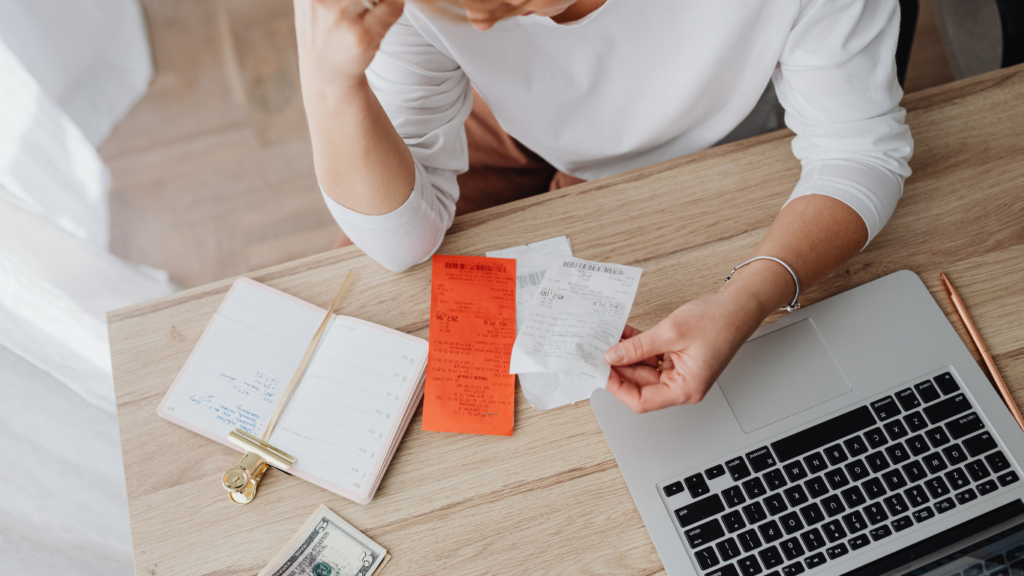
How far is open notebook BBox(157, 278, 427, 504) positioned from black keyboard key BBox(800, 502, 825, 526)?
0.46 m

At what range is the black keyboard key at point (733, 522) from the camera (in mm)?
655

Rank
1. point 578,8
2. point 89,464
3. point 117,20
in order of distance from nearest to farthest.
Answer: point 578,8 < point 89,464 < point 117,20

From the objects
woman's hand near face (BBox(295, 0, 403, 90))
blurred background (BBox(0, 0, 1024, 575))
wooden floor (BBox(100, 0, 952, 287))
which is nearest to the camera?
woman's hand near face (BBox(295, 0, 403, 90))

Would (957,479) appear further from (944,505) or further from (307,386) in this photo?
(307,386)

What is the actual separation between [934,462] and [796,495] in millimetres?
162

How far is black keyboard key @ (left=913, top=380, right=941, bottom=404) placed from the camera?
0.70 meters

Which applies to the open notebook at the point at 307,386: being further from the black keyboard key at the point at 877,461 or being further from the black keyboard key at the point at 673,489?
the black keyboard key at the point at 877,461

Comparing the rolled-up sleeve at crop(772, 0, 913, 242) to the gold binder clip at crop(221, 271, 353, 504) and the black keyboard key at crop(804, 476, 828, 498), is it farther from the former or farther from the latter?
the gold binder clip at crop(221, 271, 353, 504)

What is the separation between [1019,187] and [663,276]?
50 centimetres

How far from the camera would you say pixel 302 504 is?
0.69 metres

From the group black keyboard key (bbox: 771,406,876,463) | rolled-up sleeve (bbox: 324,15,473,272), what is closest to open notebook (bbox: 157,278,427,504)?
rolled-up sleeve (bbox: 324,15,473,272)

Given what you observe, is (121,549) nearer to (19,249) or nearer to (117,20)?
(19,249)

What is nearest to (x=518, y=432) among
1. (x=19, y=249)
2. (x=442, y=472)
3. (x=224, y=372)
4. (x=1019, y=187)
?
(x=442, y=472)

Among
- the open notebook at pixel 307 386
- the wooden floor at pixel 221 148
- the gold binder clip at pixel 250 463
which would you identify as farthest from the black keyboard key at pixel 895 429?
the wooden floor at pixel 221 148
